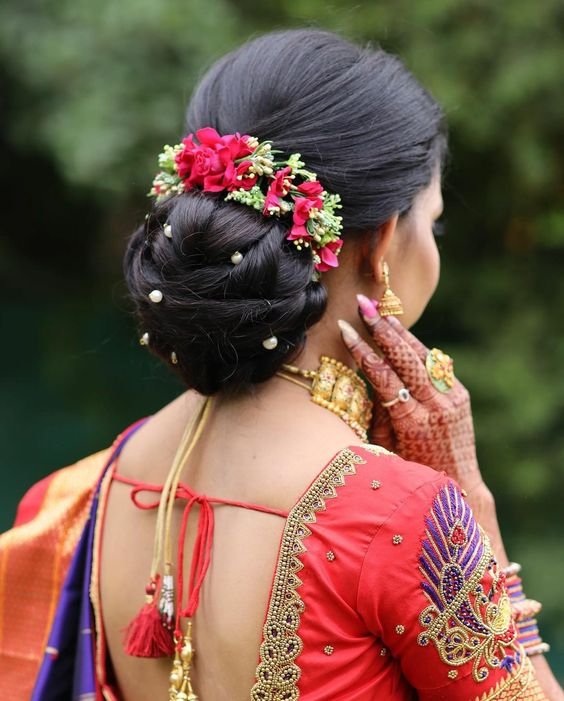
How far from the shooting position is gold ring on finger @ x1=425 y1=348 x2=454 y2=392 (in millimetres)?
1361

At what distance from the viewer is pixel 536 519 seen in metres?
3.81

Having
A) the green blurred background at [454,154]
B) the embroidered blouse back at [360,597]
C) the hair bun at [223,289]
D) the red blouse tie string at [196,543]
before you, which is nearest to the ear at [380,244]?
the hair bun at [223,289]

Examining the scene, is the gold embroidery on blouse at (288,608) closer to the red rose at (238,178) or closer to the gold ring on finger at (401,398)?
the gold ring on finger at (401,398)

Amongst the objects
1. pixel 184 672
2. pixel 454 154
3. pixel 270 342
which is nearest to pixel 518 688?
pixel 184 672

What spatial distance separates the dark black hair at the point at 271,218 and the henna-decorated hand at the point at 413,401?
128 millimetres

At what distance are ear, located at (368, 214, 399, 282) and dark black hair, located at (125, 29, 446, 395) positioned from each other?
0.01 m

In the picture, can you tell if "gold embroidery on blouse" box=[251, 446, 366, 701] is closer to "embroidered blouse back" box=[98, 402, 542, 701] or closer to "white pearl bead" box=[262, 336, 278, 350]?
"embroidered blouse back" box=[98, 402, 542, 701]

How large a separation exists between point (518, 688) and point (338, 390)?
1.45ft

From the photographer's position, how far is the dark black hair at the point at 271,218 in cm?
117

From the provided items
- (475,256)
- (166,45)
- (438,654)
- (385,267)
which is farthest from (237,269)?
(166,45)

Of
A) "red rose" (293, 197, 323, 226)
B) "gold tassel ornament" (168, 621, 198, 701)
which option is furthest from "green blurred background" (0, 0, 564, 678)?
"gold tassel ornament" (168, 621, 198, 701)

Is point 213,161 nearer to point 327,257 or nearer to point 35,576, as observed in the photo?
Answer: point 327,257

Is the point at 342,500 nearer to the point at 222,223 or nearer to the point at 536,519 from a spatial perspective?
the point at 222,223

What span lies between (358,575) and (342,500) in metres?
0.09
